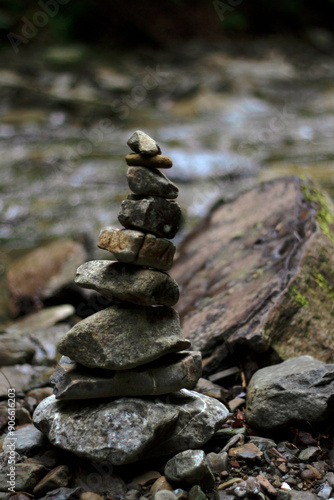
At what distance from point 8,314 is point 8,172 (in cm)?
654

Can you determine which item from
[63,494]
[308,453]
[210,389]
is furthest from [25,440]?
[308,453]

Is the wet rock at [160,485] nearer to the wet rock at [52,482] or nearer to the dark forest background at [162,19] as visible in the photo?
the wet rock at [52,482]

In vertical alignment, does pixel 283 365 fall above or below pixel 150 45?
below

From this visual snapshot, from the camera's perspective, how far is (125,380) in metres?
2.92

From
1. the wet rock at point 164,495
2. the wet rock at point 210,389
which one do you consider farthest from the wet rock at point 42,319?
the wet rock at point 164,495

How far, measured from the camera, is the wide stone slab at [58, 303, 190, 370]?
288 cm

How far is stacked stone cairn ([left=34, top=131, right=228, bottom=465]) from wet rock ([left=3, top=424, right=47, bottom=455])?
0.68 ft

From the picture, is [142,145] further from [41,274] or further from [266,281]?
[41,274]

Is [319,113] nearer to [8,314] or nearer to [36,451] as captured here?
[8,314]

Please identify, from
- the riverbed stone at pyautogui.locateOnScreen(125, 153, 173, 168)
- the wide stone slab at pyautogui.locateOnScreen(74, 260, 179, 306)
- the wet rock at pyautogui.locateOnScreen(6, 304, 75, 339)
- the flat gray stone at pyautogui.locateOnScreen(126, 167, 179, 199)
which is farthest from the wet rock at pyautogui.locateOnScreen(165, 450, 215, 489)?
the wet rock at pyautogui.locateOnScreen(6, 304, 75, 339)

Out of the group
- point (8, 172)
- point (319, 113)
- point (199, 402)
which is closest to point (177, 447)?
point (199, 402)

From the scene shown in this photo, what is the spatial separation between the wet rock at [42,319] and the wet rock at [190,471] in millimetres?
3179

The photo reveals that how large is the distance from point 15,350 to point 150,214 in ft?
8.47

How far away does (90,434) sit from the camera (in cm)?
273
